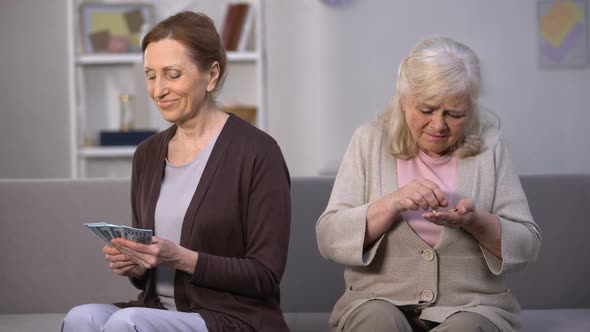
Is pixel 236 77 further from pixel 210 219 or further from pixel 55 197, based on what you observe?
pixel 210 219

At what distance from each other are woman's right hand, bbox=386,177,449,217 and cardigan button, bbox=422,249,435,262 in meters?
0.20

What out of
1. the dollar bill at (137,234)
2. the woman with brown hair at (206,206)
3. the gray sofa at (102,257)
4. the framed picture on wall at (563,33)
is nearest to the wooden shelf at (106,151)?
the framed picture on wall at (563,33)

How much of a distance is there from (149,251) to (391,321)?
615 millimetres

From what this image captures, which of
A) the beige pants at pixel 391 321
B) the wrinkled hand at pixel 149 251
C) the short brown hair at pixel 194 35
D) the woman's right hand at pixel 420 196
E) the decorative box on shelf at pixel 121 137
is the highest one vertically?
the short brown hair at pixel 194 35

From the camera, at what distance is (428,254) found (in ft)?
8.04

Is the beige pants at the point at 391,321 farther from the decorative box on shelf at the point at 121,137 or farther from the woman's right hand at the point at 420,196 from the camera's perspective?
the decorative box on shelf at the point at 121,137

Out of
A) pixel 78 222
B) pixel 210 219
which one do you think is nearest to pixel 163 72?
pixel 210 219

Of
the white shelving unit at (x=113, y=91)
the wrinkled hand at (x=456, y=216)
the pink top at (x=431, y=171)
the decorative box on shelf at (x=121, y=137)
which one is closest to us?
the wrinkled hand at (x=456, y=216)

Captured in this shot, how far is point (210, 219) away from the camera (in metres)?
2.39

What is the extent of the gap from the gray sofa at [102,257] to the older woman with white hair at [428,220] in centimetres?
49

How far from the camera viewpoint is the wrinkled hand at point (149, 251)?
2.17 metres

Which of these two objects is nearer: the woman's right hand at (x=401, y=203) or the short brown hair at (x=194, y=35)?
the woman's right hand at (x=401, y=203)

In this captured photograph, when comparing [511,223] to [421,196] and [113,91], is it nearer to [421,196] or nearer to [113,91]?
[421,196]

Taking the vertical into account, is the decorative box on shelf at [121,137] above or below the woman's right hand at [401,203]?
below
